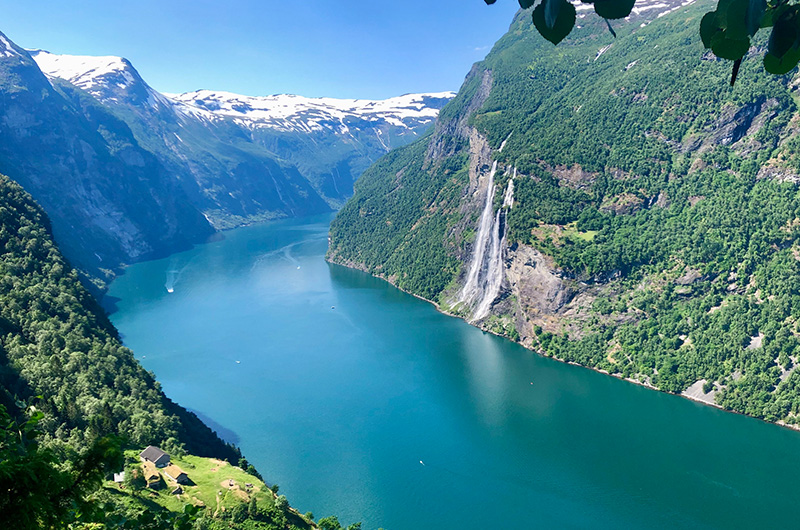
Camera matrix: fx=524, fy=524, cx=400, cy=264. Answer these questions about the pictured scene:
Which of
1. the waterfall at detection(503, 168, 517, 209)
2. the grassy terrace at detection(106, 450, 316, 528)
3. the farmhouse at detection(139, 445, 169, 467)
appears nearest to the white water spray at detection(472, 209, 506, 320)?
the waterfall at detection(503, 168, 517, 209)

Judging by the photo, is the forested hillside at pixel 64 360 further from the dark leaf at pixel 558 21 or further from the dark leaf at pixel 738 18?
the dark leaf at pixel 738 18

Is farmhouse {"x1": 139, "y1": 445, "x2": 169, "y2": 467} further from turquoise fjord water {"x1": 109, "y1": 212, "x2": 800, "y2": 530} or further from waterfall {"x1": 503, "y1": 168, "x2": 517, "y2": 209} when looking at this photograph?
waterfall {"x1": 503, "y1": 168, "x2": 517, "y2": 209}

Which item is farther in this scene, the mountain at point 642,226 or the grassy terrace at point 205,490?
the mountain at point 642,226

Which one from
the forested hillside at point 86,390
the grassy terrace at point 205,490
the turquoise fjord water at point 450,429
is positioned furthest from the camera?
the turquoise fjord water at point 450,429

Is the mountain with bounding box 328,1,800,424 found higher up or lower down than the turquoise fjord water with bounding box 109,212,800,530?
higher up

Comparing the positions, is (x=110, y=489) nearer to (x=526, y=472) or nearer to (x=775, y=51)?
(x=526, y=472)

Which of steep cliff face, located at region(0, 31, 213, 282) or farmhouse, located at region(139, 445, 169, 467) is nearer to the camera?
farmhouse, located at region(139, 445, 169, 467)

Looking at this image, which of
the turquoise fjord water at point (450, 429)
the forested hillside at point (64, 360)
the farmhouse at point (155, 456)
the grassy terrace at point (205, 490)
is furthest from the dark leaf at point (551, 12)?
the turquoise fjord water at point (450, 429)
